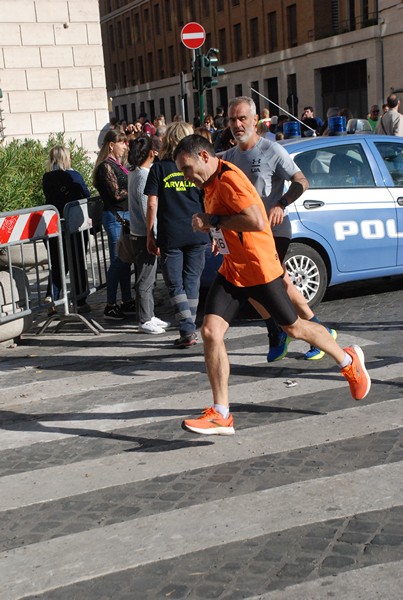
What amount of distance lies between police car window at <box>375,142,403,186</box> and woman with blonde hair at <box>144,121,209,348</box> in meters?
2.41

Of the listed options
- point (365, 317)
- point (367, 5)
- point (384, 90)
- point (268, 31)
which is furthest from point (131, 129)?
point (268, 31)

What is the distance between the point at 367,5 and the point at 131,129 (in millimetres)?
25143

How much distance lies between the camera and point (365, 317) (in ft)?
27.9

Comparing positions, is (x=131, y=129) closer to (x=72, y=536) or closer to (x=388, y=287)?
(x=388, y=287)

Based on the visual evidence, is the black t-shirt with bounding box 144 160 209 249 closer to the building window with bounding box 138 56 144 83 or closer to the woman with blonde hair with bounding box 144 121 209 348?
the woman with blonde hair with bounding box 144 121 209 348

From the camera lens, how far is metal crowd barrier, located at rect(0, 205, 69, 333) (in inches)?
314

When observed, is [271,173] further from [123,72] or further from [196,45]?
[123,72]

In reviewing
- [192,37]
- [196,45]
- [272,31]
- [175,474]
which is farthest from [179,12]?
[175,474]

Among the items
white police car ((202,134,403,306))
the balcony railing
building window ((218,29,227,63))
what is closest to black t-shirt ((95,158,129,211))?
white police car ((202,134,403,306))

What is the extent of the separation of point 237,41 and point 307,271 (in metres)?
51.5

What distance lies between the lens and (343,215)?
8.83 meters

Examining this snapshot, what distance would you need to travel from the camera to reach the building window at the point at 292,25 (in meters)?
49.9

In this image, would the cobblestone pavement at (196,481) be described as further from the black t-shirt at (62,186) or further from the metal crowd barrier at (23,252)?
the black t-shirt at (62,186)

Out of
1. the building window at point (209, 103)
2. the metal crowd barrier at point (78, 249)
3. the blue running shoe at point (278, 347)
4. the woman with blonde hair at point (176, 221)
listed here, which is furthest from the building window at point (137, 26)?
the blue running shoe at point (278, 347)
